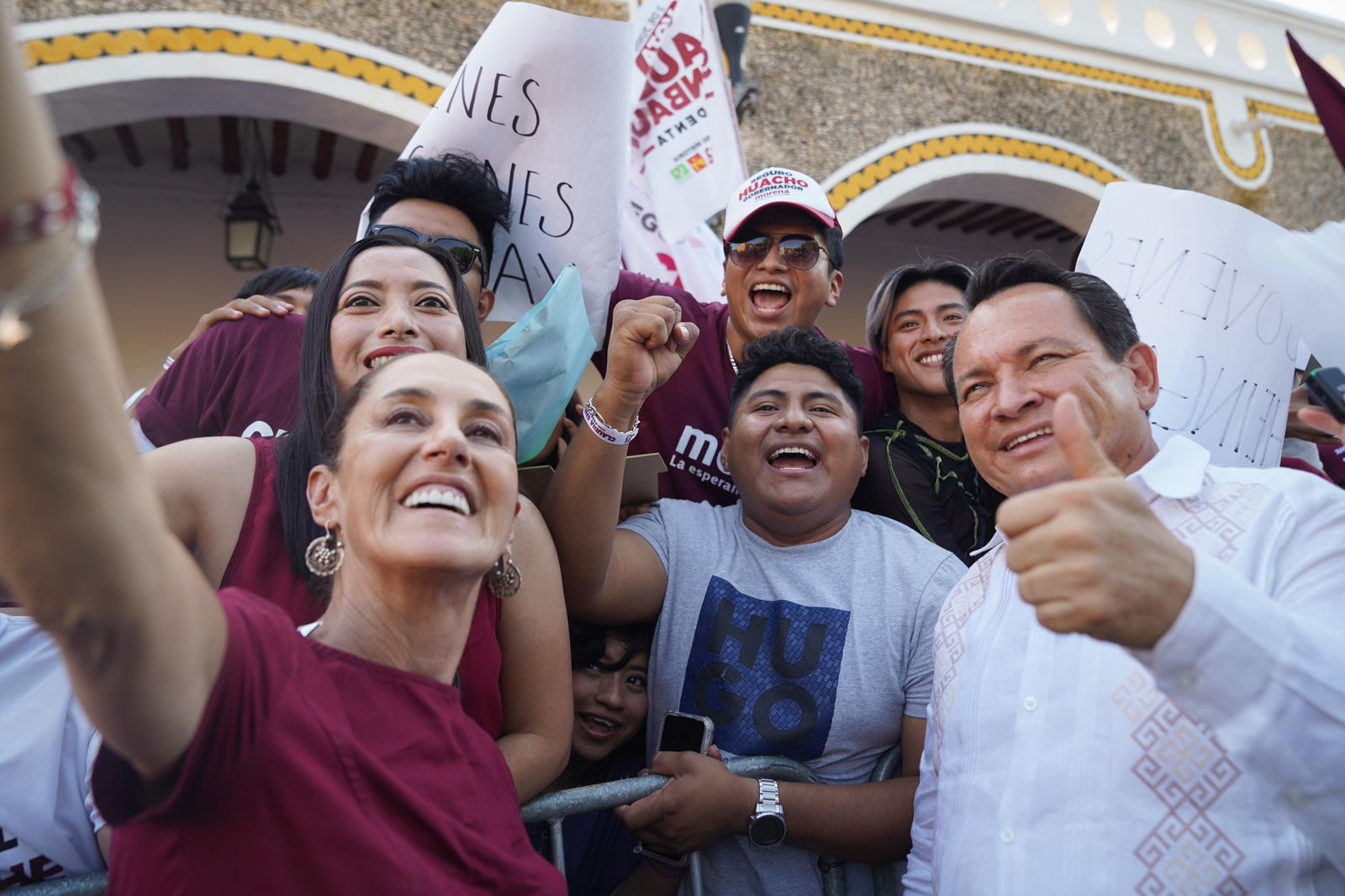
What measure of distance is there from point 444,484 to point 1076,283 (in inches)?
49.2

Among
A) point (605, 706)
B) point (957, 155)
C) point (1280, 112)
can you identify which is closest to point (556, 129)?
point (605, 706)

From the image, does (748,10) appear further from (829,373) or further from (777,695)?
(777,695)

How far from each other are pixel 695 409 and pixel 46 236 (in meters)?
2.11

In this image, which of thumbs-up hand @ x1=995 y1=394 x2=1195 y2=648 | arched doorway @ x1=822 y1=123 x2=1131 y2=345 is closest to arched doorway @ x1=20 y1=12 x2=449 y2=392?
arched doorway @ x1=822 y1=123 x2=1131 y2=345

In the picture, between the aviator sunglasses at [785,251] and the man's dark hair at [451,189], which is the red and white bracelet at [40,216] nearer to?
the man's dark hair at [451,189]

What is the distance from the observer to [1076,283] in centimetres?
181

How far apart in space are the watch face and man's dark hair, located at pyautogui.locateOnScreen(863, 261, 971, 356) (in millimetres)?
1623

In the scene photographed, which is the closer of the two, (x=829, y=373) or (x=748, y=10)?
(x=829, y=373)

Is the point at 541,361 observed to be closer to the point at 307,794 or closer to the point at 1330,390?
the point at 307,794

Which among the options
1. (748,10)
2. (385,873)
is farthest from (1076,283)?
(748,10)

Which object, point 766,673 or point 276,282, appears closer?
point 766,673

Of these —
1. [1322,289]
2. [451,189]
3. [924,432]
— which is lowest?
[924,432]

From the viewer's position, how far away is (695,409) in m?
2.69

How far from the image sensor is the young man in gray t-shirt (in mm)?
1815
